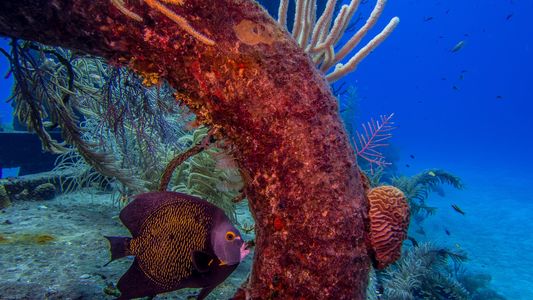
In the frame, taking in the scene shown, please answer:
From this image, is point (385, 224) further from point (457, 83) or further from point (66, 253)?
point (457, 83)

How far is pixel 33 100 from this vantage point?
264cm

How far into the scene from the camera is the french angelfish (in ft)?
4.66

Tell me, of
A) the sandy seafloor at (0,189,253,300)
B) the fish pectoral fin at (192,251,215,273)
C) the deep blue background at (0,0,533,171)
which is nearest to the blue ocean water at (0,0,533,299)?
the deep blue background at (0,0,533,171)

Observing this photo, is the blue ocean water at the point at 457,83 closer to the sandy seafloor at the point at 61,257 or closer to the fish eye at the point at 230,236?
the sandy seafloor at the point at 61,257

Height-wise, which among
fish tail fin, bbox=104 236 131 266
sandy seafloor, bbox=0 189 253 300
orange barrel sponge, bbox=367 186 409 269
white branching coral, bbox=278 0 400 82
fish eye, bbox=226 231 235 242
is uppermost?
white branching coral, bbox=278 0 400 82

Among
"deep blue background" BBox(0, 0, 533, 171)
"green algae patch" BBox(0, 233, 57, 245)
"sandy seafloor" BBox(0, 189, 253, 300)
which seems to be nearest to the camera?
"sandy seafloor" BBox(0, 189, 253, 300)

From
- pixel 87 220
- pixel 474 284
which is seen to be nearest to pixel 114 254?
pixel 87 220

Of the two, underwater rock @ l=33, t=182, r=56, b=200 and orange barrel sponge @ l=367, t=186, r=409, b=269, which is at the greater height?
orange barrel sponge @ l=367, t=186, r=409, b=269

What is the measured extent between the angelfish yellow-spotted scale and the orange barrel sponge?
87cm

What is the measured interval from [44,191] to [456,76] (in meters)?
153

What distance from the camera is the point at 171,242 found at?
4.79 feet

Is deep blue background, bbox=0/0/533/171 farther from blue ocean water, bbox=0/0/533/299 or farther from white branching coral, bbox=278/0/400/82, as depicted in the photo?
white branching coral, bbox=278/0/400/82

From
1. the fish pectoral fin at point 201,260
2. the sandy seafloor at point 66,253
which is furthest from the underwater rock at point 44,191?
the fish pectoral fin at point 201,260

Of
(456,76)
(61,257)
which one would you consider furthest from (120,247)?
(456,76)
